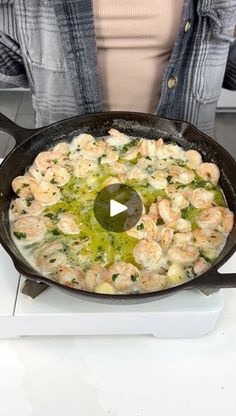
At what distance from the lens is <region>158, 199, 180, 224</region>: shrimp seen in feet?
3.55

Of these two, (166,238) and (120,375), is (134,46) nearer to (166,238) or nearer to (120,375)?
(166,238)

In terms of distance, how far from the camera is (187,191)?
118 centimetres

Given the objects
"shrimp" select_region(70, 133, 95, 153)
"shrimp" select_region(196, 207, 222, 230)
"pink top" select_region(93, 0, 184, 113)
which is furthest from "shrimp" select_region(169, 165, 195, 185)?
"pink top" select_region(93, 0, 184, 113)

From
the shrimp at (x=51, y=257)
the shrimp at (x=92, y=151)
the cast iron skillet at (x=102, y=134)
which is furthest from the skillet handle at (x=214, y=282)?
the shrimp at (x=92, y=151)

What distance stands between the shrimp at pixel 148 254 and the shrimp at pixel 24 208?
270 mm

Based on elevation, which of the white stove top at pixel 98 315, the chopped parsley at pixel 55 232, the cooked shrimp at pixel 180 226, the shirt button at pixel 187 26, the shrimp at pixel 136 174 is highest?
the shirt button at pixel 187 26

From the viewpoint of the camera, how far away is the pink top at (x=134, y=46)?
1257mm

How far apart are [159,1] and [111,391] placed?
3.24 ft

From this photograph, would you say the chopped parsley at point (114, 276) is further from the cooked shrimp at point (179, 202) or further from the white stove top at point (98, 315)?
the cooked shrimp at point (179, 202)

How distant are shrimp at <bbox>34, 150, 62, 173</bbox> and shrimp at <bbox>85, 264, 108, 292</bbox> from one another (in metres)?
0.34

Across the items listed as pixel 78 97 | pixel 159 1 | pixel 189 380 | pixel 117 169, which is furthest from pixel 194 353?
pixel 159 1

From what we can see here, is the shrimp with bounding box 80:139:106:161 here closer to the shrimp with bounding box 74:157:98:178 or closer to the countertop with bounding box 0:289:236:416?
the shrimp with bounding box 74:157:98:178

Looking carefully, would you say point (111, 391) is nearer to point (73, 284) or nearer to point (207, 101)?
point (73, 284)

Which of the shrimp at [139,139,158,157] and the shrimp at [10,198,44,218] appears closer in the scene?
the shrimp at [10,198,44,218]
